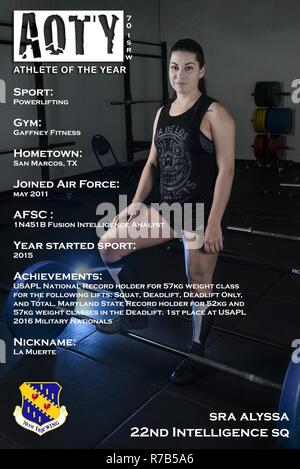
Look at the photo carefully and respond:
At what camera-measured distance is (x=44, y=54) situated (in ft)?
5.15

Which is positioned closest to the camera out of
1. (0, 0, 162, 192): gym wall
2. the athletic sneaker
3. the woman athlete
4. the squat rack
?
the woman athlete

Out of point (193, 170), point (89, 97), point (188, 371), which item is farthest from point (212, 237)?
point (89, 97)

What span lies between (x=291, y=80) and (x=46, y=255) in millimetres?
4053

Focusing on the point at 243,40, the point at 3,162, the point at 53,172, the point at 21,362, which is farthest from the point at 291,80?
the point at 21,362

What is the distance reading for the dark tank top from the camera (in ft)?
4.49

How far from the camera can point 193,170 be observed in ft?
4.63

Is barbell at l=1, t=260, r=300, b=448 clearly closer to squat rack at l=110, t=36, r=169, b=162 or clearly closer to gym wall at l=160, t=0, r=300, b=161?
squat rack at l=110, t=36, r=169, b=162

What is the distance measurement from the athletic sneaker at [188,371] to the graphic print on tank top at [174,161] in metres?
0.51

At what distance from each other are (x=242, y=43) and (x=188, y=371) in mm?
5056

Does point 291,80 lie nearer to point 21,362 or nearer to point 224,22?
point 224,22

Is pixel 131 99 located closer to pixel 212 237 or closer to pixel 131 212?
pixel 131 212

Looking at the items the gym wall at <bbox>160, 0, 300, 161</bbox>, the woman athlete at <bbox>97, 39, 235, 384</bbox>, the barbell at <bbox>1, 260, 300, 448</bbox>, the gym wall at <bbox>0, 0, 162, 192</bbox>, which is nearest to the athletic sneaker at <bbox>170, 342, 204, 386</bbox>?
the woman athlete at <bbox>97, 39, 235, 384</bbox>

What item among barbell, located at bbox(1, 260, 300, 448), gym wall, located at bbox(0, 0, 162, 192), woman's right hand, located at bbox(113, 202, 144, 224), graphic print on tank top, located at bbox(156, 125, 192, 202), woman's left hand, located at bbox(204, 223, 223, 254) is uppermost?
gym wall, located at bbox(0, 0, 162, 192)

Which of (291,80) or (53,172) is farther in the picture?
(291,80)
